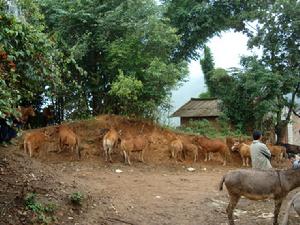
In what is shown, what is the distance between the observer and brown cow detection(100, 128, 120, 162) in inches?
648

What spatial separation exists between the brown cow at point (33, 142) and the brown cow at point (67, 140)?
0.62 m

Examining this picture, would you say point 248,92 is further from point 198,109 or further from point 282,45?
point 198,109

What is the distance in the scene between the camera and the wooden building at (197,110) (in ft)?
98.1

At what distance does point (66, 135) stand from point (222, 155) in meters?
6.77

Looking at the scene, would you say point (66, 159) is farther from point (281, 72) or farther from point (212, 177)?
point (281, 72)

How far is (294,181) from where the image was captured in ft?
33.1

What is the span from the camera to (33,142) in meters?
15.7

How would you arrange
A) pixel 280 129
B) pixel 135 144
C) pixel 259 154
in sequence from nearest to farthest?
pixel 259 154
pixel 135 144
pixel 280 129

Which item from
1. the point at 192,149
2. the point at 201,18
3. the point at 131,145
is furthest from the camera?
the point at 201,18

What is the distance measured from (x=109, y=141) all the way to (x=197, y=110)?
1560cm

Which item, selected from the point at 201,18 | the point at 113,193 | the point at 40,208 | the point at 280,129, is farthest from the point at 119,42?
the point at 40,208

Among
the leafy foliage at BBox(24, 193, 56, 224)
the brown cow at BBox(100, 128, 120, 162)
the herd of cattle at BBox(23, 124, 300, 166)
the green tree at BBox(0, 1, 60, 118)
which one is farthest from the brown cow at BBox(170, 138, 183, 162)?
the green tree at BBox(0, 1, 60, 118)

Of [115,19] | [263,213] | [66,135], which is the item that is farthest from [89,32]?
[263,213]

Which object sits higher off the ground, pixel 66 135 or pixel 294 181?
pixel 66 135
